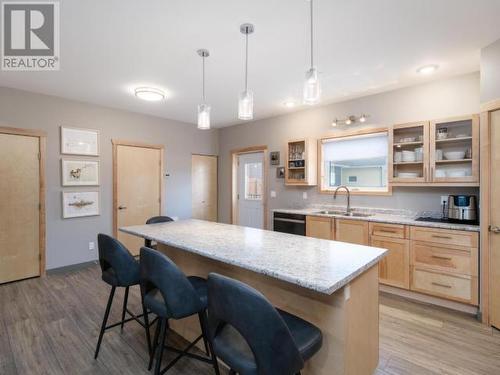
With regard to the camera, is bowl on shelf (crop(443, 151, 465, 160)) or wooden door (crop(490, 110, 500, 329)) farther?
bowl on shelf (crop(443, 151, 465, 160))

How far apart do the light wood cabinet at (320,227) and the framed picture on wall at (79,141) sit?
3617 mm

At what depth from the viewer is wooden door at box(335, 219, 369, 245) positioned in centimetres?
342

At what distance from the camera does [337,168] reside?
4449 mm

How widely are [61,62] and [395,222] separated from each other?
4223 mm

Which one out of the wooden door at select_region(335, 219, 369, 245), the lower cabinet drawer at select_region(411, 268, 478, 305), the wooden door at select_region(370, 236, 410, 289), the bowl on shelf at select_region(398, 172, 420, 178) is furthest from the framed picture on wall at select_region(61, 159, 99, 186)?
the lower cabinet drawer at select_region(411, 268, 478, 305)

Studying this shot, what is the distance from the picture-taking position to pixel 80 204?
13.7ft

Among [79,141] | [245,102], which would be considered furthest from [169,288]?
[79,141]

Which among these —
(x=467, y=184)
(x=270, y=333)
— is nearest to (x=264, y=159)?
(x=467, y=184)

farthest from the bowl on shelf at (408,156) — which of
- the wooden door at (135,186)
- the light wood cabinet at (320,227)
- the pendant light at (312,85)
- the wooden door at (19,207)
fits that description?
the wooden door at (19,207)

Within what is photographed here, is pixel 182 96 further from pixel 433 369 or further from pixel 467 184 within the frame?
pixel 433 369

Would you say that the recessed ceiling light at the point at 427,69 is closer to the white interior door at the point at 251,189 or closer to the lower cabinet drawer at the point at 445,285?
the lower cabinet drawer at the point at 445,285

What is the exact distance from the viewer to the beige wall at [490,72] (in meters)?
2.47

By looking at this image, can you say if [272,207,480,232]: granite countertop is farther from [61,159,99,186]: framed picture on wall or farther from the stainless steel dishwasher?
[61,159,99,186]: framed picture on wall

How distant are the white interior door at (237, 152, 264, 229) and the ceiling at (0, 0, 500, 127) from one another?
195 cm
